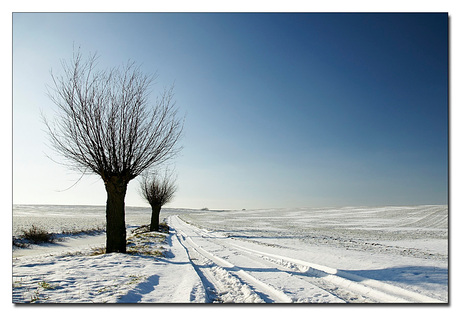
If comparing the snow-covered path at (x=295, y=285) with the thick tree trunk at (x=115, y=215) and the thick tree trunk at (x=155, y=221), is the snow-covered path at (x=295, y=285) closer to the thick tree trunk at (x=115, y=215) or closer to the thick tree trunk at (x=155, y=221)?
the thick tree trunk at (x=115, y=215)

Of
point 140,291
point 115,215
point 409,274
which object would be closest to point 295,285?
point 409,274

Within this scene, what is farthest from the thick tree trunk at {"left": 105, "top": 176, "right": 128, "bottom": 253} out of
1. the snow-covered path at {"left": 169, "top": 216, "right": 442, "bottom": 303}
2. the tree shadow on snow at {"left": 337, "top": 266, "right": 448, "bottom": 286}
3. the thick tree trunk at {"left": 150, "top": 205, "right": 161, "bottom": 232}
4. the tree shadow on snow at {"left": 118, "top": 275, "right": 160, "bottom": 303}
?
Answer: the thick tree trunk at {"left": 150, "top": 205, "right": 161, "bottom": 232}

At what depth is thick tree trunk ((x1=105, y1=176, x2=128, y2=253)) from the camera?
9.54 m

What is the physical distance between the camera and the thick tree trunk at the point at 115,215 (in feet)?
31.3

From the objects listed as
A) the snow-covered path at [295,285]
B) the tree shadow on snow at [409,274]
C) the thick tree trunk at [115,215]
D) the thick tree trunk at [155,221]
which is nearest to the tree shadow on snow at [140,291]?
the snow-covered path at [295,285]

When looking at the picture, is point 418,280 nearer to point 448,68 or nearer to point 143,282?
point 448,68

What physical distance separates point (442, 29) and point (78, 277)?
32.0 ft

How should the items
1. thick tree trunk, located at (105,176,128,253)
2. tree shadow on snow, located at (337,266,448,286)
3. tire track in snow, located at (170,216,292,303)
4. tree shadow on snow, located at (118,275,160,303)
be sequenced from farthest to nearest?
thick tree trunk, located at (105,176,128,253) < tree shadow on snow, located at (337,266,448,286) < tire track in snow, located at (170,216,292,303) < tree shadow on snow, located at (118,275,160,303)

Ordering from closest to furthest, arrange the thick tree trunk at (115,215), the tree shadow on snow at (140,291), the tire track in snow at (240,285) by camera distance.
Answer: the tree shadow on snow at (140,291) → the tire track in snow at (240,285) → the thick tree trunk at (115,215)

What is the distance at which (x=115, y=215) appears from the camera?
31.5ft

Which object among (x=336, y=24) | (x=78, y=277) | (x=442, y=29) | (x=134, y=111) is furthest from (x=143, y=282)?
(x=442, y=29)

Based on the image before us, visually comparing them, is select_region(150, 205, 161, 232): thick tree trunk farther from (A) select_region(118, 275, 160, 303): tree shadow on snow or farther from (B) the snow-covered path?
(A) select_region(118, 275, 160, 303): tree shadow on snow

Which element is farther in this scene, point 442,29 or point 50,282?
point 442,29
